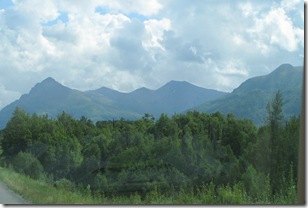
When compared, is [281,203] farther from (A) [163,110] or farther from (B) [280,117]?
(A) [163,110]

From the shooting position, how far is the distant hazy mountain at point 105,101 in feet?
27.7

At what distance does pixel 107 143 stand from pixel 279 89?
2.19m

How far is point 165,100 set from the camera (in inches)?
338

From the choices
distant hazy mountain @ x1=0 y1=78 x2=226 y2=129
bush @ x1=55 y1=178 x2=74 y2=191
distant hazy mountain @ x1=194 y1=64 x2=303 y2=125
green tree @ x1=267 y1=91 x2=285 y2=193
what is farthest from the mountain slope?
green tree @ x1=267 y1=91 x2=285 y2=193

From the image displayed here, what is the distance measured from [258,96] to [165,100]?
1154 mm

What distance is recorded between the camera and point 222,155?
840 centimetres

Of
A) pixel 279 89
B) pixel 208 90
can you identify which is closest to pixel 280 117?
pixel 279 89

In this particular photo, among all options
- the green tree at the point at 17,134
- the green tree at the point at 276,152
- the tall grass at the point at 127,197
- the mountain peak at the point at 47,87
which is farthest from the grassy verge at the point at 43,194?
the green tree at the point at 276,152

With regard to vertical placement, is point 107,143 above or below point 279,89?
below

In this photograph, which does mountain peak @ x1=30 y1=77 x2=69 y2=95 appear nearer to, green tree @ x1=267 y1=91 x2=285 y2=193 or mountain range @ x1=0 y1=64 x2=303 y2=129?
mountain range @ x1=0 y1=64 x2=303 y2=129

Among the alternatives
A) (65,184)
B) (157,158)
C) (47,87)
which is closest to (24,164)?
(65,184)

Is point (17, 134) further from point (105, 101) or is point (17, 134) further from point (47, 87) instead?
point (105, 101)

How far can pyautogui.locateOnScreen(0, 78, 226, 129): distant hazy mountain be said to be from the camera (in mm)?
8438

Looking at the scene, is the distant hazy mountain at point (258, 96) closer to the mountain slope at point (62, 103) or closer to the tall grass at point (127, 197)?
the tall grass at point (127, 197)
